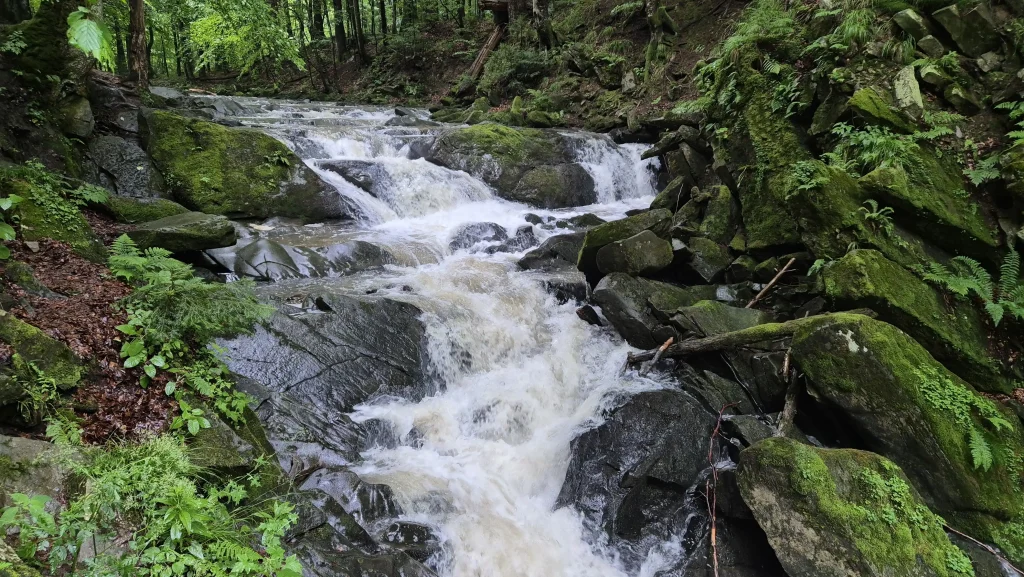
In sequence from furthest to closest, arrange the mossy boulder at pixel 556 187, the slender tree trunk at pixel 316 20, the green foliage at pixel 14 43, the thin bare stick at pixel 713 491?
1. the slender tree trunk at pixel 316 20
2. the mossy boulder at pixel 556 187
3. the green foliage at pixel 14 43
4. the thin bare stick at pixel 713 491

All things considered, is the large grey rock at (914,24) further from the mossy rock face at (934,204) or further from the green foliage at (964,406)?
the green foliage at (964,406)

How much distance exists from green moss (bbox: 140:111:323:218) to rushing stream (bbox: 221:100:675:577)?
786mm

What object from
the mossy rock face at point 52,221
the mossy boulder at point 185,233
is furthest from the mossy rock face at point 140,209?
the mossy rock face at point 52,221

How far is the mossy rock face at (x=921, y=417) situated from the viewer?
4.62m

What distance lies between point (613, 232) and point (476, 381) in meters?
3.83

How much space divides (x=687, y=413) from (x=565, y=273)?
4448mm

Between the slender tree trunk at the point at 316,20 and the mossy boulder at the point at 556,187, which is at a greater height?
the slender tree trunk at the point at 316,20

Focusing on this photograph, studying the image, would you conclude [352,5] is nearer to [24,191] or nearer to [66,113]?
[66,113]

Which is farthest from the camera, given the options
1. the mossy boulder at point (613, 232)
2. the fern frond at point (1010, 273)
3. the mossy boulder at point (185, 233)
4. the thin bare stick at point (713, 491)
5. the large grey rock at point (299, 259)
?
the mossy boulder at point (613, 232)

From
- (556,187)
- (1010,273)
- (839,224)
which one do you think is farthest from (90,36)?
(556,187)

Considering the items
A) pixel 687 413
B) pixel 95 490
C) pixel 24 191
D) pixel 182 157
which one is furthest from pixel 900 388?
pixel 182 157

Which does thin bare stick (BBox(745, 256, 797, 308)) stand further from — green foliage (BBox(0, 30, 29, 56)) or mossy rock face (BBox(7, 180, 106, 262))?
green foliage (BBox(0, 30, 29, 56))

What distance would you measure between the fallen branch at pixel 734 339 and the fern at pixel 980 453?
1576mm

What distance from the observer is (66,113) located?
8414 mm
